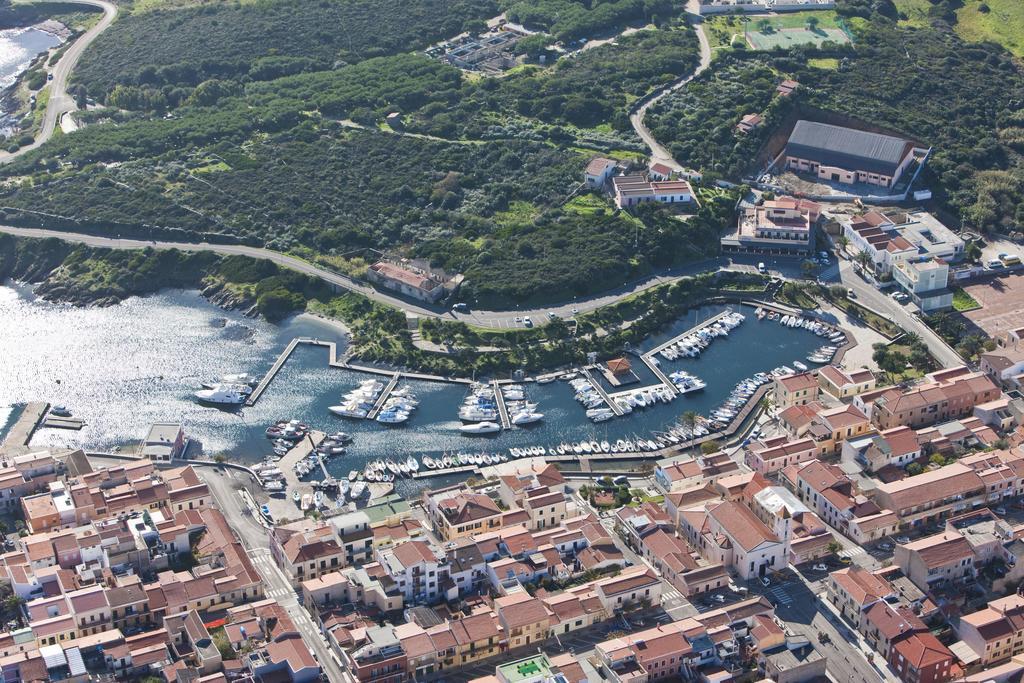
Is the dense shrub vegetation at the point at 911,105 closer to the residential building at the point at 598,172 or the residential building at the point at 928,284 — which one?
the residential building at the point at 598,172

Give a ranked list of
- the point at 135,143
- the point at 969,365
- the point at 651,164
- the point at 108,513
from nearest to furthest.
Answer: the point at 108,513
the point at 969,365
the point at 651,164
the point at 135,143

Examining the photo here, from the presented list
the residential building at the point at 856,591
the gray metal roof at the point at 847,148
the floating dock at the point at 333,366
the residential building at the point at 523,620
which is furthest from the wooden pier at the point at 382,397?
the gray metal roof at the point at 847,148

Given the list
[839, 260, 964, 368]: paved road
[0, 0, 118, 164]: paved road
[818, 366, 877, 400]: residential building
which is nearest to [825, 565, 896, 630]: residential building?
[818, 366, 877, 400]: residential building

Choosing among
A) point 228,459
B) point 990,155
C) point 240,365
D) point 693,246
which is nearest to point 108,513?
point 228,459

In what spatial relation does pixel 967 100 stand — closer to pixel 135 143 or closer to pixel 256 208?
pixel 256 208

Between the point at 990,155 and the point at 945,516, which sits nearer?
the point at 945,516

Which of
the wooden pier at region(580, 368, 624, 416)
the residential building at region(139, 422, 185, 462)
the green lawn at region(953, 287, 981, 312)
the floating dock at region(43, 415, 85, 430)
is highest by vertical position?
the residential building at region(139, 422, 185, 462)

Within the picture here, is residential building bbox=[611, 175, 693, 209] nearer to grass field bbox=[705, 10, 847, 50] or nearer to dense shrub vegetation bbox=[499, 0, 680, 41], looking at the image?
grass field bbox=[705, 10, 847, 50]

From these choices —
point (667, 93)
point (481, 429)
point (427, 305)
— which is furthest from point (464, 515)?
point (667, 93)
